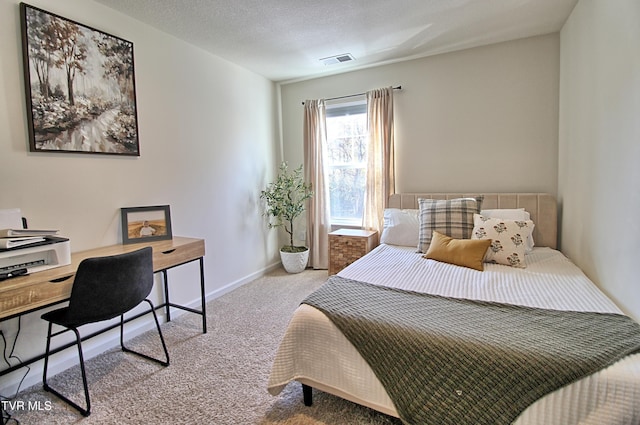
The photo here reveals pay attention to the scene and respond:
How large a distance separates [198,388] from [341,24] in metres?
2.89

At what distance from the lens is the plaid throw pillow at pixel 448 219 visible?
8.59ft

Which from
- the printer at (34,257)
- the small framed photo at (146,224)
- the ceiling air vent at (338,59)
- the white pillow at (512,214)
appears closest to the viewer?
the printer at (34,257)

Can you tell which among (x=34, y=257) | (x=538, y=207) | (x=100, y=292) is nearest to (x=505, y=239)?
(x=538, y=207)

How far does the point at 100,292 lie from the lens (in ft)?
5.69

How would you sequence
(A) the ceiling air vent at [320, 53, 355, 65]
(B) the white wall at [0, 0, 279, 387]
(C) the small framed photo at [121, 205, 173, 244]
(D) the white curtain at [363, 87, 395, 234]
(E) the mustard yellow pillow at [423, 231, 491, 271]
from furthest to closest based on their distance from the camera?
(D) the white curtain at [363, 87, 395, 234], (A) the ceiling air vent at [320, 53, 355, 65], (C) the small framed photo at [121, 205, 173, 244], (E) the mustard yellow pillow at [423, 231, 491, 271], (B) the white wall at [0, 0, 279, 387]

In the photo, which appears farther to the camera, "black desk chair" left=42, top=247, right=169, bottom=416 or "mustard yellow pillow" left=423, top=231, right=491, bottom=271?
"mustard yellow pillow" left=423, top=231, right=491, bottom=271

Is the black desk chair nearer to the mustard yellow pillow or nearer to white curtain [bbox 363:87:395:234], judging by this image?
the mustard yellow pillow

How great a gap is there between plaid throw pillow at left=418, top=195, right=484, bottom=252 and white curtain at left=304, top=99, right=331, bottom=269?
57.9 inches

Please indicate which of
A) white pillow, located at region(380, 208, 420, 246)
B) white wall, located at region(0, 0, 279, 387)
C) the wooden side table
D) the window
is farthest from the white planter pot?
white pillow, located at region(380, 208, 420, 246)

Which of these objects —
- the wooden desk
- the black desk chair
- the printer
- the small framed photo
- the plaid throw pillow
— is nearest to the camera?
the wooden desk

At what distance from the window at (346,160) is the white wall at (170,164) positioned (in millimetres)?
793

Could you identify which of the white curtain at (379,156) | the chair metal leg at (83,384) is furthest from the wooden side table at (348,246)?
the chair metal leg at (83,384)

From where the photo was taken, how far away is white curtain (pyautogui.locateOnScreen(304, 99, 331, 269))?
3.95 metres

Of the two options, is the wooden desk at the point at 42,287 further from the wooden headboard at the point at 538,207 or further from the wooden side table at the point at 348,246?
the wooden headboard at the point at 538,207
